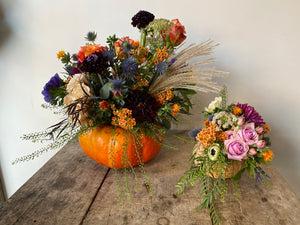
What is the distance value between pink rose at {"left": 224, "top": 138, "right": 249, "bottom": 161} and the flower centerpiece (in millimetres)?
164

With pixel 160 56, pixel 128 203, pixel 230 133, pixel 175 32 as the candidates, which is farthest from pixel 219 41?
pixel 128 203

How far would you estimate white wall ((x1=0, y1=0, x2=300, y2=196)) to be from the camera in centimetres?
104

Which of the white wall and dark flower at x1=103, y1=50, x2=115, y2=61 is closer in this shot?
dark flower at x1=103, y1=50, x2=115, y2=61

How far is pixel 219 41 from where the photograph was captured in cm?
108

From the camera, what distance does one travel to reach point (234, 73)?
1.11 m

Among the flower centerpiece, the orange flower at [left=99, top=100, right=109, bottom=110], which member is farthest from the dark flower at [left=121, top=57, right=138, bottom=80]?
the orange flower at [left=99, top=100, right=109, bottom=110]

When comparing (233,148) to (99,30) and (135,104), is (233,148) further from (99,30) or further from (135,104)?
(99,30)

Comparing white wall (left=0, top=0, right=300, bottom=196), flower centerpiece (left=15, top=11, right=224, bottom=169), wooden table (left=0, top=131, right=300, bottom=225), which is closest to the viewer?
wooden table (left=0, top=131, right=300, bottom=225)

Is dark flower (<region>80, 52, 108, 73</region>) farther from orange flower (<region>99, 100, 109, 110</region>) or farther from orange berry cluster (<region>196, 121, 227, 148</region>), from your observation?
orange berry cluster (<region>196, 121, 227, 148</region>)

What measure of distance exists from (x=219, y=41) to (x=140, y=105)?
583 millimetres

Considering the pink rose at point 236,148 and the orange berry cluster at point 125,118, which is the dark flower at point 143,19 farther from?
the pink rose at point 236,148

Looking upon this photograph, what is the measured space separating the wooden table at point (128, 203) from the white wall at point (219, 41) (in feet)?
1.38

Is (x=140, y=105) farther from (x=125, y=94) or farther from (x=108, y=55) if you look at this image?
(x=108, y=55)

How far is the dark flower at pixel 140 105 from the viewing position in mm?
718
